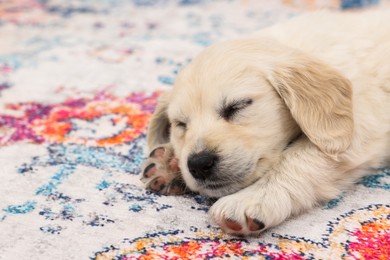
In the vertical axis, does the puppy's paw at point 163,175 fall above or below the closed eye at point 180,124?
below

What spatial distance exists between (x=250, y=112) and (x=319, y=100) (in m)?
0.24

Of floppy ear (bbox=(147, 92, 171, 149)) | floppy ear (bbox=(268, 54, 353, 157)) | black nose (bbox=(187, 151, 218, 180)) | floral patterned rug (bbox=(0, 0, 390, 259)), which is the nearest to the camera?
floral patterned rug (bbox=(0, 0, 390, 259))

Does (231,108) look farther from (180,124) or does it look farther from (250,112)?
(180,124)

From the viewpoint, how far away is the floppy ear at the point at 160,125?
2.13 meters

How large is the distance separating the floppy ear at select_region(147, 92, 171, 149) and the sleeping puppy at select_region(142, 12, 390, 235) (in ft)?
0.42

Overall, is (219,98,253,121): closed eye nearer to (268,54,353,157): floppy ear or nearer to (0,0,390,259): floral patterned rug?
(268,54,353,157): floppy ear

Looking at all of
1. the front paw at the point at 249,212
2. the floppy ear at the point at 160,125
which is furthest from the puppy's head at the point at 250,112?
the floppy ear at the point at 160,125

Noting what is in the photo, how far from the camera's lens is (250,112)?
68.6 inches

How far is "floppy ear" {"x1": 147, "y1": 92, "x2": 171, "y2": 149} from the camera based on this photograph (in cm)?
213

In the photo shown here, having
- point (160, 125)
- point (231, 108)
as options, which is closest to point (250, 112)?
point (231, 108)

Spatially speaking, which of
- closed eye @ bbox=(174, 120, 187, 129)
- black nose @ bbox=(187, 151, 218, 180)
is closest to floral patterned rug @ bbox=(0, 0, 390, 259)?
black nose @ bbox=(187, 151, 218, 180)

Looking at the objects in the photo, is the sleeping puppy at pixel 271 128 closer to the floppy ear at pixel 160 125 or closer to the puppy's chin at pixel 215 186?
the puppy's chin at pixel 215 186

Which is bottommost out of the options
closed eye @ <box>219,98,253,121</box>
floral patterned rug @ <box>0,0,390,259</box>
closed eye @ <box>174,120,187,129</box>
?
floral patterned rug @ <box>0,0,390,259</box>

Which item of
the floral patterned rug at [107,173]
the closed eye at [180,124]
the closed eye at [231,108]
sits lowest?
the floral patterned rug at [107,173]
